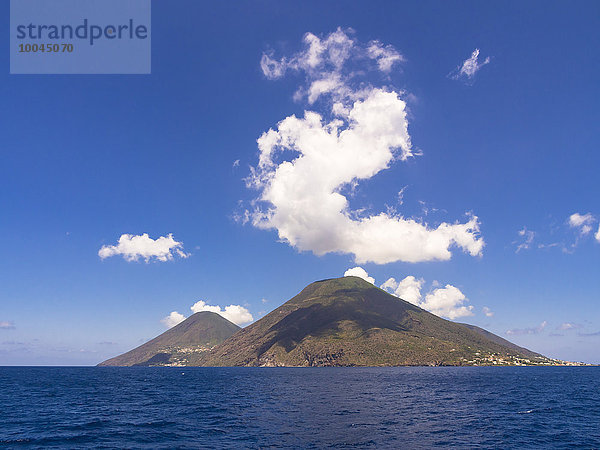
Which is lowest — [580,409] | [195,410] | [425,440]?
[580,409]

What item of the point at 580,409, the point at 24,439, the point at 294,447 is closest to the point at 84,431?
the point at 24,439

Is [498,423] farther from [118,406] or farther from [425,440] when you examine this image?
[118,406]

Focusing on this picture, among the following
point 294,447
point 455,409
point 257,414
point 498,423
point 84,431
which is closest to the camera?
point 294,447

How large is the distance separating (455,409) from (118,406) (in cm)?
8003

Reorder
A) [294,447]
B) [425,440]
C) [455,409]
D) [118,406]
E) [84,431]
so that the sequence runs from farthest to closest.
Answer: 1. [118,406]
2. [455,409]
3. [84,431]
4. [425,440]
5. [294,447]

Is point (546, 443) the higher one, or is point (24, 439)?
point (24, 439)

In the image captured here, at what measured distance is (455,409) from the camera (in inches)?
2918

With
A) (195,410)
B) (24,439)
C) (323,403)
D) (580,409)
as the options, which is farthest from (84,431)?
(580,409)

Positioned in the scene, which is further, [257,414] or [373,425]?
[257,414]

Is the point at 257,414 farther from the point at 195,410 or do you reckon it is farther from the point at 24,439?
the point at 24,439

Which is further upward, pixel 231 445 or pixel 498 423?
pixel 231 445

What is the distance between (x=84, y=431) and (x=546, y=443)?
71.2 metres

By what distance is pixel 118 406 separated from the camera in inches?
3152

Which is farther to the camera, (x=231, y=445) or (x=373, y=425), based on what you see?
(x=373, y=425)
